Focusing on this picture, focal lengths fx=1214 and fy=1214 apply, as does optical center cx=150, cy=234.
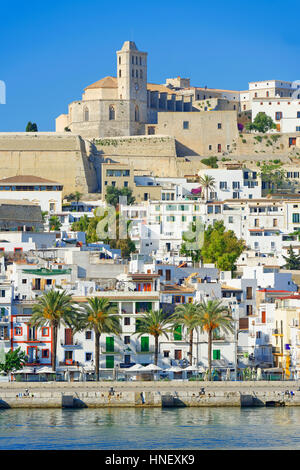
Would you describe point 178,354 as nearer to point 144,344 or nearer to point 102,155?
point 144,344

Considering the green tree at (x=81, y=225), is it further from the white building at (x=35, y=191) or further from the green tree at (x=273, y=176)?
the green tree at (x=273, y=176)

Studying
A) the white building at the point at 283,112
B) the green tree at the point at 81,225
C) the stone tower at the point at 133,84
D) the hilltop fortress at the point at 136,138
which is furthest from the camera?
the stone tower at the point at 133,84

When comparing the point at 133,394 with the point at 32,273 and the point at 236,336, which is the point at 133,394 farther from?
the point at 32,273

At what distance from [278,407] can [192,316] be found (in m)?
6.86

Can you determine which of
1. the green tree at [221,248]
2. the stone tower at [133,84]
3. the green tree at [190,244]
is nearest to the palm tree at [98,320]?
the green tree at [221,248]

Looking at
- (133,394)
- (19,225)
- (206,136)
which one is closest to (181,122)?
(206,136)

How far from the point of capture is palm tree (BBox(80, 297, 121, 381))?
52.8 m

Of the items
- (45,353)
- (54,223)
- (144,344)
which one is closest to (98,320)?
(144,344)

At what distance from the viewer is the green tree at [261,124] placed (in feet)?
394

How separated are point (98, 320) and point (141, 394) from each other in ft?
16.1

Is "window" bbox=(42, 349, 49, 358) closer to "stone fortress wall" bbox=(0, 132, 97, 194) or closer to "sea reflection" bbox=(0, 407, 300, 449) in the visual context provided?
"sea reflection" bbox=(0, 407, 300, 449)

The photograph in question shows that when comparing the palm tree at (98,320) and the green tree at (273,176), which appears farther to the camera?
the green tree at (273,176)

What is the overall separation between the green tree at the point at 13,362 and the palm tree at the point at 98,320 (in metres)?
3.02

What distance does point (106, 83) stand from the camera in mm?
125062
